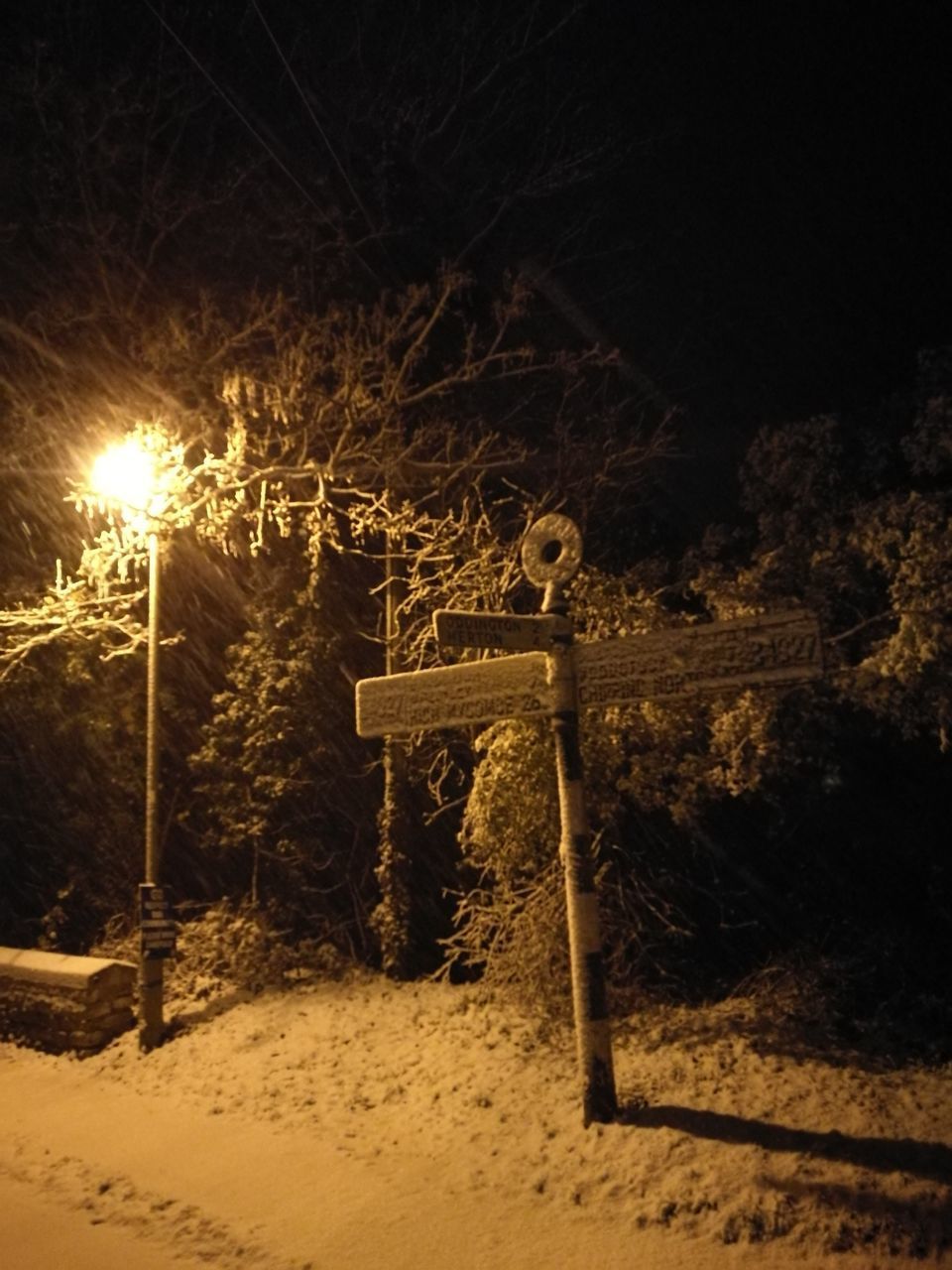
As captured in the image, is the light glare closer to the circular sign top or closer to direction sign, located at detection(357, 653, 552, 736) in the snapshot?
direction sign, located at detection(357, 653, 552, 736)

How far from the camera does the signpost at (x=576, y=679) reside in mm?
5957

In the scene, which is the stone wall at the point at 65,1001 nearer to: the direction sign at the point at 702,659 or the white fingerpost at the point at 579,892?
the white fingerpost at the point at 579,892

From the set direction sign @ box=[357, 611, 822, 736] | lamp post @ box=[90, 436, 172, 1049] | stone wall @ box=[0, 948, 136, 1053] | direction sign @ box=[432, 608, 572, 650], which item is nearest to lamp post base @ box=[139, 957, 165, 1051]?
lamp post @ box=[90, 436, 172, 1049]

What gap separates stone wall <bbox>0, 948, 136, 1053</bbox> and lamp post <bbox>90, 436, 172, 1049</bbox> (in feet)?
1.74

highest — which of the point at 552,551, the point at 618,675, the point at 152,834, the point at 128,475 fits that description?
the point at 128,475

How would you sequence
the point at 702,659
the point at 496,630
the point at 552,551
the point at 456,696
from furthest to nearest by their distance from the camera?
the point at 552,551
the point at 456,696
the point at 496,630
the point at 702,659

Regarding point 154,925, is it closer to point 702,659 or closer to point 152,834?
point 152,834

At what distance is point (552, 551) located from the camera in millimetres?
7223

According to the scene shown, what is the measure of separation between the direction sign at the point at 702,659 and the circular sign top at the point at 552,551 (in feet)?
1.82

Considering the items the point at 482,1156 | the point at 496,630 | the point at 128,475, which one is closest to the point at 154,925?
the point at 128,475

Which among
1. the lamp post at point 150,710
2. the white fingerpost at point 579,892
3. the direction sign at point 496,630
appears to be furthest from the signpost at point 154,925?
the direction sign at point 496,630

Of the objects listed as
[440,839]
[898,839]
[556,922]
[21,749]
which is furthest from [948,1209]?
[21,749]

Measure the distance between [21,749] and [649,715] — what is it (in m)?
9.18

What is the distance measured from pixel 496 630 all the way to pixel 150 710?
498 centimetres
